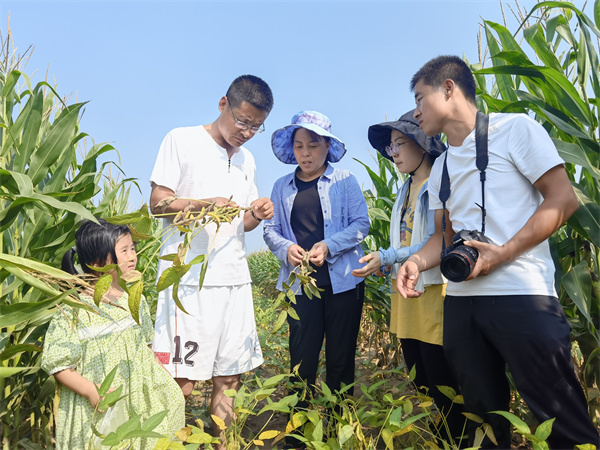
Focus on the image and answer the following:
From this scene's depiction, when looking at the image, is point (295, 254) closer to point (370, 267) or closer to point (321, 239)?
point (321, 239)

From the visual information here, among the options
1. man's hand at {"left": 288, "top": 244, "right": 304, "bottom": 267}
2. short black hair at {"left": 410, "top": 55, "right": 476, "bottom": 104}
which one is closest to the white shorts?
man's hand at {"left": 288, "top": 244, "right": 304, "bottom": 267}

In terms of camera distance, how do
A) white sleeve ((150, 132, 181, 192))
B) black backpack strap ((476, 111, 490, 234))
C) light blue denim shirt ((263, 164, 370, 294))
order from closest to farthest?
black backpack strap ((476, 111, 490, 234))
white sleeve ((150, 132, 181, 192))
light blue denim shirt ((263, 164, 370, 294))

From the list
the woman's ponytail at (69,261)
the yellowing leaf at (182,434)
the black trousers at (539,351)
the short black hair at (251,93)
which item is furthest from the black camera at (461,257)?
the woman's ponytail at (69,261)

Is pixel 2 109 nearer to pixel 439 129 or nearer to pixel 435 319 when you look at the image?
pixel 439 129

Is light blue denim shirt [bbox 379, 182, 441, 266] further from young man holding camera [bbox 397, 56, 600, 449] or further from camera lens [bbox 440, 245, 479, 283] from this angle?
camera lens [bbox 440, 245, 479, 283]

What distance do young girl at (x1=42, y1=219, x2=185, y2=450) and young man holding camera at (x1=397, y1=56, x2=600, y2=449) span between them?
3.32ft

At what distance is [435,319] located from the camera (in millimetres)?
2023

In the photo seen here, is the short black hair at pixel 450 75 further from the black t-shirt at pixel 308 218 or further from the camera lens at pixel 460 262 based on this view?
the black t-shirt at pixel 308 218

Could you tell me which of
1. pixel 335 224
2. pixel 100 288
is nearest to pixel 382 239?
pixel 335 224

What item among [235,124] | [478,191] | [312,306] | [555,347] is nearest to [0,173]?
[235,124]

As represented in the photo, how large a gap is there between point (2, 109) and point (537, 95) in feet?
7.77

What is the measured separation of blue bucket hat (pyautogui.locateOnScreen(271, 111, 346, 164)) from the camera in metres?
2.46

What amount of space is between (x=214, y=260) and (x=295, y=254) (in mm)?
382

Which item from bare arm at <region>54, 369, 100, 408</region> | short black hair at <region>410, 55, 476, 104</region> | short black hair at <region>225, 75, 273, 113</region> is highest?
short black hair at <region>225, 75, 273, 113</region>
